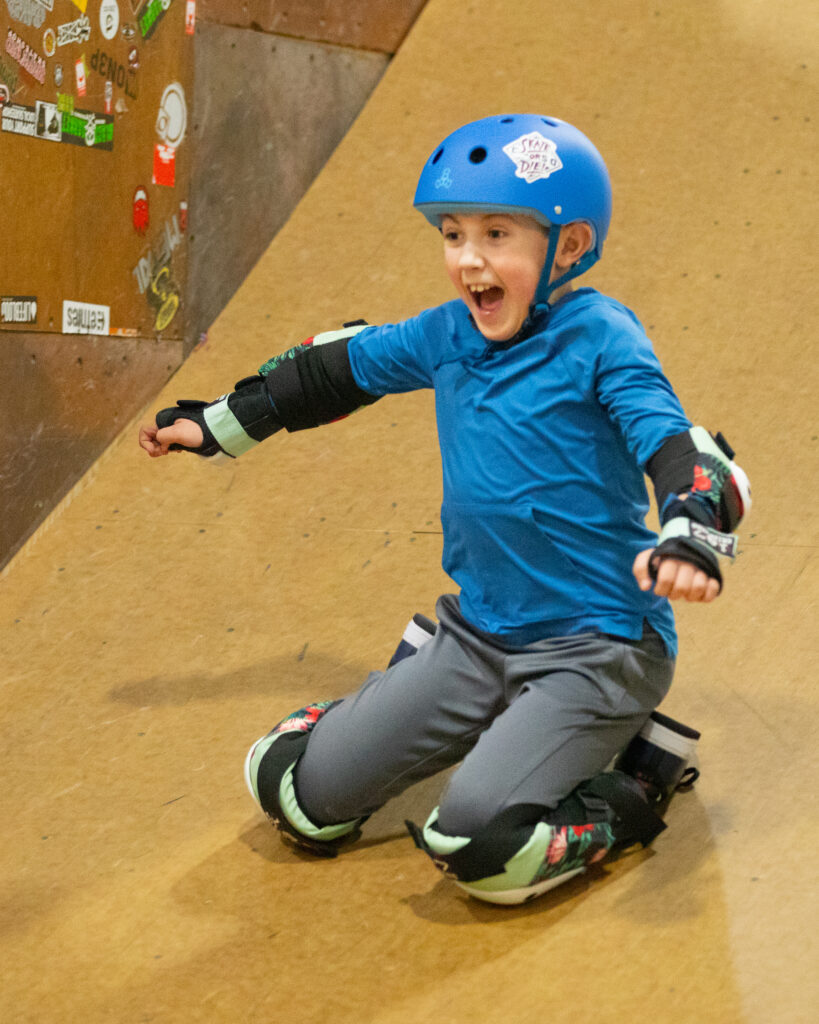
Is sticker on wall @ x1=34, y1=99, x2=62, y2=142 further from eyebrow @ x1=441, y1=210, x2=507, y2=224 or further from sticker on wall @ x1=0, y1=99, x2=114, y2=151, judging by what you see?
eyebrow @ x1=441, y1=210, x2=507, y2=224

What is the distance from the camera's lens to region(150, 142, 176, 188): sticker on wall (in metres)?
2.83

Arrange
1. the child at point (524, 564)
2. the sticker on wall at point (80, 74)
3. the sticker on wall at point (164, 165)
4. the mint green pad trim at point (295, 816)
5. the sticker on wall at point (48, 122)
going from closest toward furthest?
the child at point (524, 564)
the mint green pad trim at point (295, 816)
the sticker on wall at point (48, 122)
the sticker on wall at point (80, 74)
the sticker on wall at point (164, 165)

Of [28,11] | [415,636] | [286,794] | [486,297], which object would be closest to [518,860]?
[286,794]

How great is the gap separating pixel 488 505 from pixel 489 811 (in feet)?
1.36

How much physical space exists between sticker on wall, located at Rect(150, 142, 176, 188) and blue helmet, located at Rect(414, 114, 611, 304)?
1.42 m

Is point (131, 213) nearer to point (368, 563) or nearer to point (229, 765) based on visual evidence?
point (368, 563)

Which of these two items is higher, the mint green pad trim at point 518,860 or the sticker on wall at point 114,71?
the sticker on wall at point 114,71

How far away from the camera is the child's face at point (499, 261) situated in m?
1.57

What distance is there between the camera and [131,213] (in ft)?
8.99

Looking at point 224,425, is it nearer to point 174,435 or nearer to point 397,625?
point 174,435

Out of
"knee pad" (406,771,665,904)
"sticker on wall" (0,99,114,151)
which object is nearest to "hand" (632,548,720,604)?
"knee pad" (406,771,665,904)

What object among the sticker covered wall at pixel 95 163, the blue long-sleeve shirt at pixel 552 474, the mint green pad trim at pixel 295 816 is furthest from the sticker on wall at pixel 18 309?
the mint green pad trim at pixel 295 816

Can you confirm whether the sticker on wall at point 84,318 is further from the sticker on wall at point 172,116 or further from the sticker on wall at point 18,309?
the sticker on wall at point 172,116

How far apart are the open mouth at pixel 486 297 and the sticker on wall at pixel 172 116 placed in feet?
4.95
